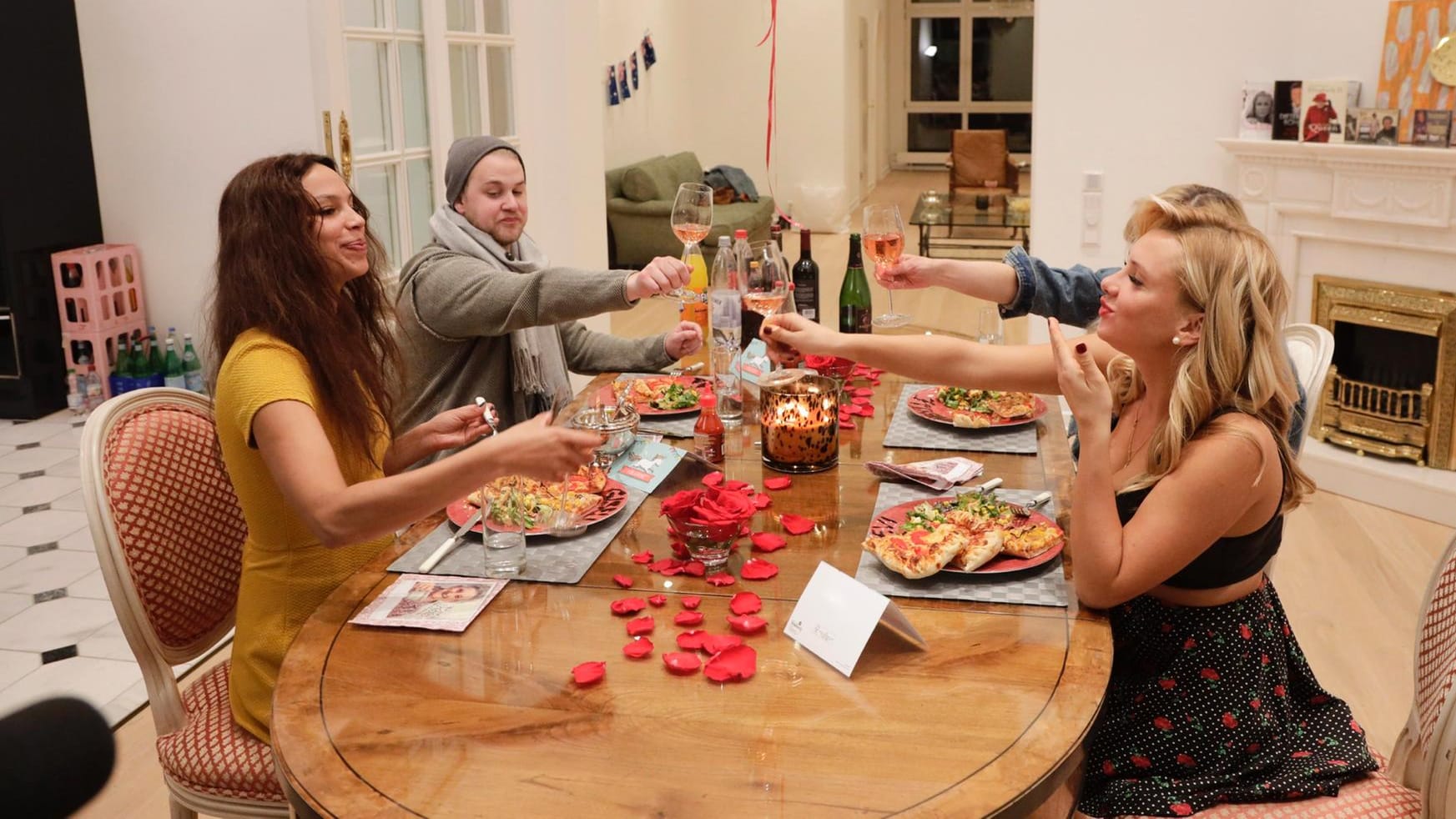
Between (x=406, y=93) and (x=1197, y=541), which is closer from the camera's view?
(x=1197, y=541)

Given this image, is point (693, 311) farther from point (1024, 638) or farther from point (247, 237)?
point (1024, 638)

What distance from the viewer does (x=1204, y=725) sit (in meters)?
1.72

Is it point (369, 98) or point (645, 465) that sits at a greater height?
point (369, 98)

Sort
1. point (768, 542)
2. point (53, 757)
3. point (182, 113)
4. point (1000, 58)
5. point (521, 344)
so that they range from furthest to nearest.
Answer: point (1000, 58) → point (182, 113) → point (521, 344) → point (768, 542) → point (53, 757)

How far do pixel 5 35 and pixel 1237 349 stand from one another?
5774 mm

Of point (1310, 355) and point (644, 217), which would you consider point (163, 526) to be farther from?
point (644, 217)

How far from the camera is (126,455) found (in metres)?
1.91

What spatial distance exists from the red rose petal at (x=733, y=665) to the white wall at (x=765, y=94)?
411 inches

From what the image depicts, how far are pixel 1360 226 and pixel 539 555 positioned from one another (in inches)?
153

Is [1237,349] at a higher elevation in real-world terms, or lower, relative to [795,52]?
lower

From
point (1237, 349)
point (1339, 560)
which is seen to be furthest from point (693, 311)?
point (1339, 560)

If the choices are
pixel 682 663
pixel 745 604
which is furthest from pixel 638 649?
pixel 745 604

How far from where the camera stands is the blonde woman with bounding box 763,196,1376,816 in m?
1.67

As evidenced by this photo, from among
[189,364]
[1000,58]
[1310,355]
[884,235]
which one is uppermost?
[1000,58]
